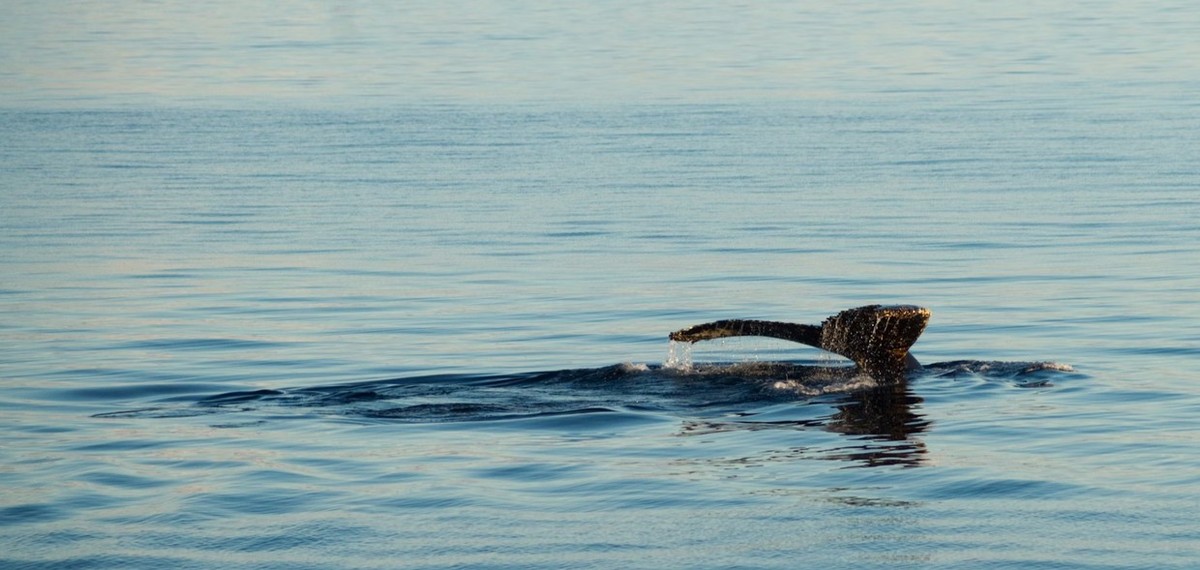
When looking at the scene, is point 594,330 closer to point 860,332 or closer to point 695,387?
point 695,387

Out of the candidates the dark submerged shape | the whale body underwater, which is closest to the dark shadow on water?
the whale body underwater

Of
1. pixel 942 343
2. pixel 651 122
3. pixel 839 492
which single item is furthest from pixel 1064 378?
pixel 651 122

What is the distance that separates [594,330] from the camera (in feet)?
55.1

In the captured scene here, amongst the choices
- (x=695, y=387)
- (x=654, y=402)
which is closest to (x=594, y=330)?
(x=695, y=387)

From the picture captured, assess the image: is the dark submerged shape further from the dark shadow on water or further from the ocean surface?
the ocean surface

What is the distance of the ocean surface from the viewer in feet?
30.0

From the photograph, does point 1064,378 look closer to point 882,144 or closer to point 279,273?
point 279,273

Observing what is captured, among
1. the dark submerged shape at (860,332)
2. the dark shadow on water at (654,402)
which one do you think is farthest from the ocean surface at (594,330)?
the dark submerged shape at (860,332)

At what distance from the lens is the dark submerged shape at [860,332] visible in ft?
40.6

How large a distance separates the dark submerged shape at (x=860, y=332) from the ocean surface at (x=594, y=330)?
25 cm

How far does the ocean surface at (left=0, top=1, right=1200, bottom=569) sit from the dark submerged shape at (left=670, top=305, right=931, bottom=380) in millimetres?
249

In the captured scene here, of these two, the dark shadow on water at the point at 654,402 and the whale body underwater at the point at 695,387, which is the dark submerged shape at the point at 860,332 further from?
the dark shadow on water at the point at 654,402

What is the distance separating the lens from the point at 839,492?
966 centimetres

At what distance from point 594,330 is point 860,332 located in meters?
4.39
